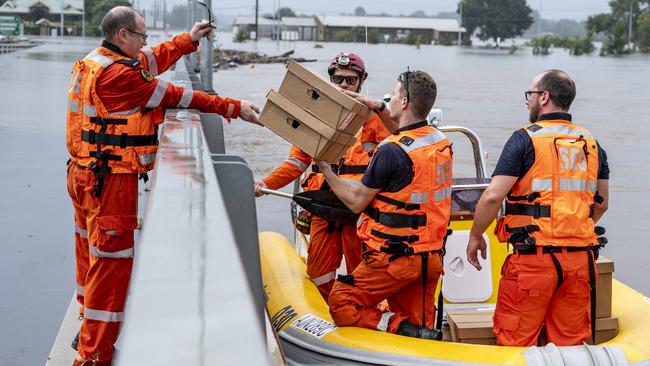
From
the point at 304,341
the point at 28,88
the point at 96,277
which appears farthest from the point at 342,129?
the point at 28,88

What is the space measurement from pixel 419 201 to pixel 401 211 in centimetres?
11

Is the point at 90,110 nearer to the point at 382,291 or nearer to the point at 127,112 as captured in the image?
the point at 127,112

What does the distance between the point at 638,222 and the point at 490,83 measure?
3341cm

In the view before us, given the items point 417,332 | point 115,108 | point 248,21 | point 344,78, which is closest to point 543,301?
point 417,332

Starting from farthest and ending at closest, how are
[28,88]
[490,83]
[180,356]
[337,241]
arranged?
[490,83] → [28,88] → [337,241] → [180,356]

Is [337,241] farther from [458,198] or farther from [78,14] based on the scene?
[78,14]

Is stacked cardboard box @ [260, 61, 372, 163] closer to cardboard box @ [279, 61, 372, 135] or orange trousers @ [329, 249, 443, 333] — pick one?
cardboard box @ [279, 61, 372, 135]

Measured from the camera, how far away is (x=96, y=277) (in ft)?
18.1

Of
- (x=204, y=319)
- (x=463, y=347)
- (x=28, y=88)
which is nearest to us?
(x=204, y=319)

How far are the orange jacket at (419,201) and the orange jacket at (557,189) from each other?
1.36 feet

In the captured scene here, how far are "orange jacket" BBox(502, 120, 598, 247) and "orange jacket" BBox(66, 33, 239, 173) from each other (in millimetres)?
1959

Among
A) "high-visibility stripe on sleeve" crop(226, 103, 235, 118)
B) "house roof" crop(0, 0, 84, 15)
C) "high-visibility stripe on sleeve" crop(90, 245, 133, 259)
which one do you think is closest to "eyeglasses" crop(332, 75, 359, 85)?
"high-visibility stripe on sleeve" crop(226, 103, 235, 118)

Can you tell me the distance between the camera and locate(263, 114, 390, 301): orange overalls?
20.5 ft

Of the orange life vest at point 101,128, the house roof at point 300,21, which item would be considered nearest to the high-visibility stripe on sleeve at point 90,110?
the orange life vest at point 101,128
